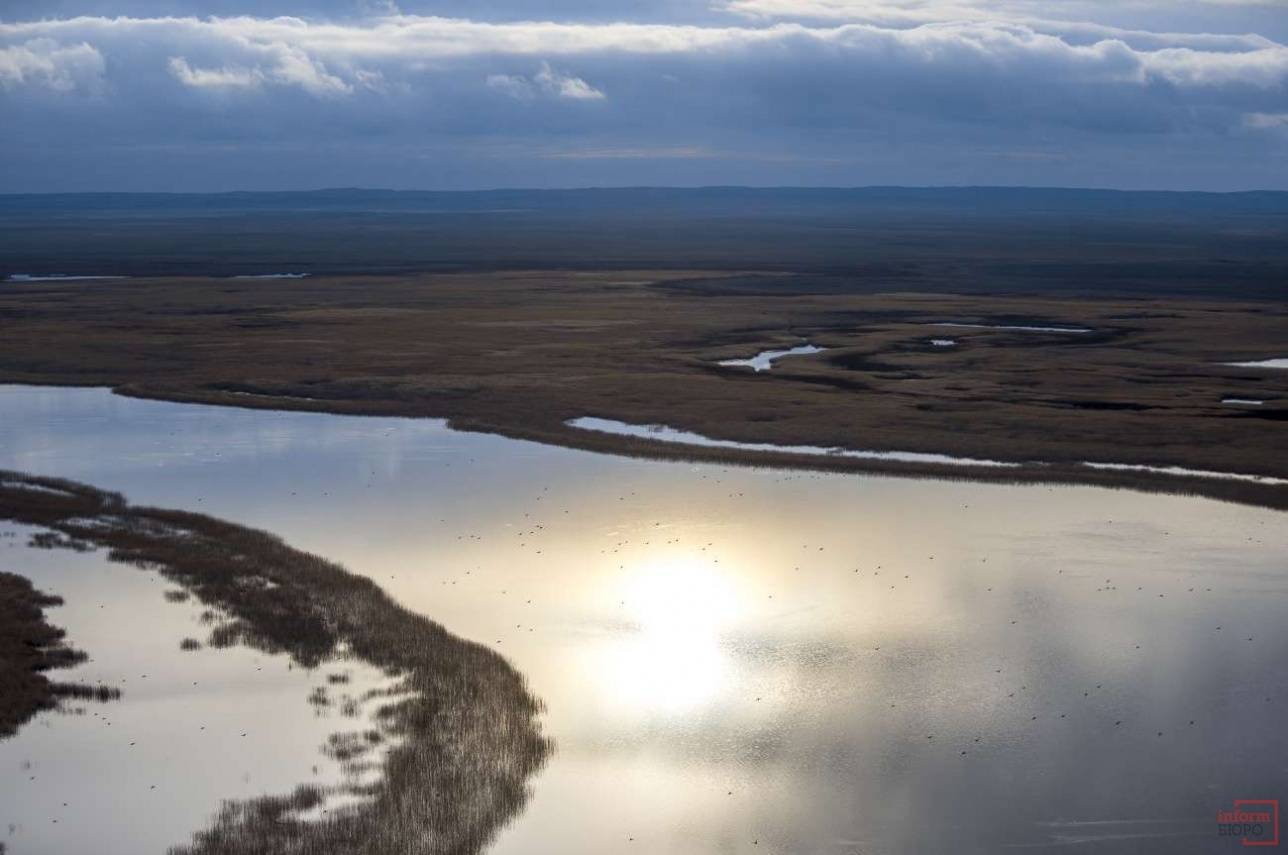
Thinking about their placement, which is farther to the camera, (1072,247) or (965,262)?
(1072,247)

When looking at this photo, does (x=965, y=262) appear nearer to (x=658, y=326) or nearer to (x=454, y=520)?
(x=658, y=326)

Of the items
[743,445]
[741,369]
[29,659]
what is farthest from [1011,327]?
[29,659]

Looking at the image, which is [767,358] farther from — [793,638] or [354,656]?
[354,656]

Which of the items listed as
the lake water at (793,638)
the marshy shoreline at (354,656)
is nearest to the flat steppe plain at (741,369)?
the lake water at (793,638)

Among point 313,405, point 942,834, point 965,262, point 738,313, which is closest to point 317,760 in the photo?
point 942,834

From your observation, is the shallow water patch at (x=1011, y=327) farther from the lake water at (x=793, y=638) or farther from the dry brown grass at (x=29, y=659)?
the dry brown grass at (x=29, y=659)

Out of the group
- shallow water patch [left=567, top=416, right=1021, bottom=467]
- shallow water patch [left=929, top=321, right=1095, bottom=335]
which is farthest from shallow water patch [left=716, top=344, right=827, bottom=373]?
shallow water patch [left=567, top=416, right=1021, bottom=467]
